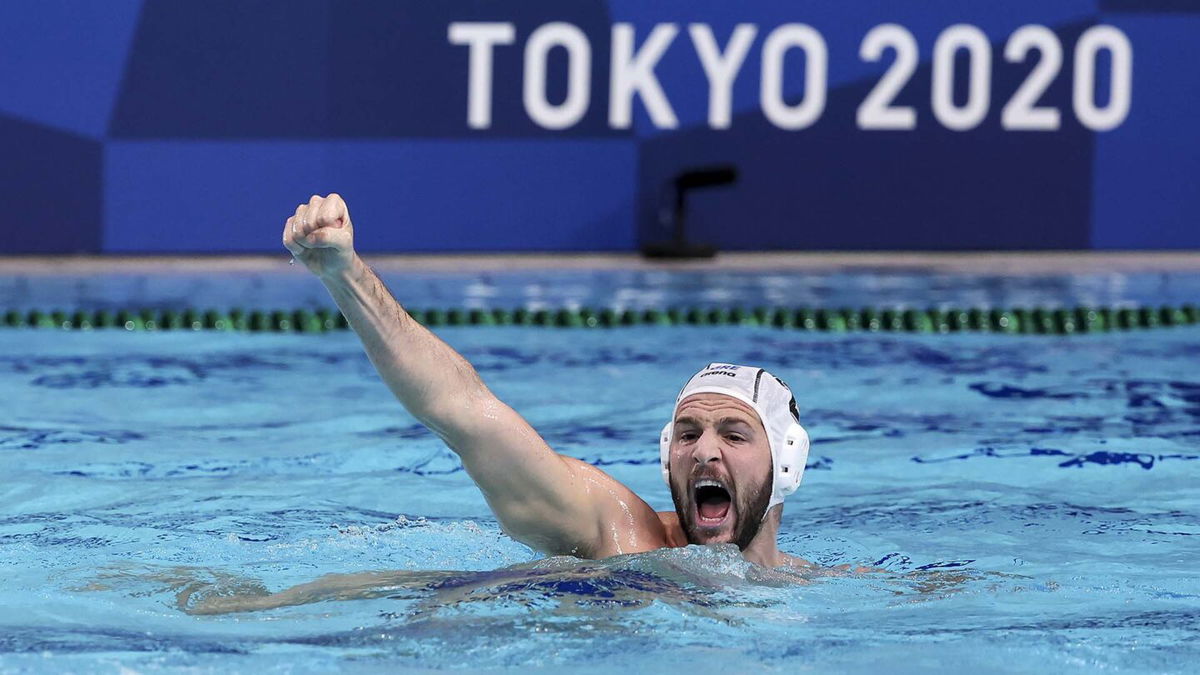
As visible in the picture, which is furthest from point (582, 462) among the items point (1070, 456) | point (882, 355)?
point (882, 355)

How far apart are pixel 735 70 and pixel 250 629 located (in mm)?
7126

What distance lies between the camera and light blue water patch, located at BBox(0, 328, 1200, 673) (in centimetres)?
301

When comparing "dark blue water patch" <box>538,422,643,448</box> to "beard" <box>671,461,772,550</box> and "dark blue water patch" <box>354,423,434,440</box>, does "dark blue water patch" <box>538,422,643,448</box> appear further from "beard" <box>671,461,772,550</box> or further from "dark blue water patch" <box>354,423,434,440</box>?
"beard" <box>671,461,772,550</box>

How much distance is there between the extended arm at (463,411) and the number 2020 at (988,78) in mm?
6958

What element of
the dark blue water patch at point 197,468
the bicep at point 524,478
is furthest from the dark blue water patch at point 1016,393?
the bicep at point 524,478

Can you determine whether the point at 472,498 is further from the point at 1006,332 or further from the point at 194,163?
the point at 194,163

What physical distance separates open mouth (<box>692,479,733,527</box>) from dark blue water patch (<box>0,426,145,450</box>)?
8.42 feet

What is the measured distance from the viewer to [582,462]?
316cm

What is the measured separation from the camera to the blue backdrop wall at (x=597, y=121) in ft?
30.5

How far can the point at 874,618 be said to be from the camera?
325 cm

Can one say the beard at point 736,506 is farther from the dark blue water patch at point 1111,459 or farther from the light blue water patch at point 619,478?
the dark blue water patch at point 1111,459

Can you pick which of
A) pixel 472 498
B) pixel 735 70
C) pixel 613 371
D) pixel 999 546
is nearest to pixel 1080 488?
pixel 999 546

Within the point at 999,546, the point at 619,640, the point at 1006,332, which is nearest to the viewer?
the point at 619,640

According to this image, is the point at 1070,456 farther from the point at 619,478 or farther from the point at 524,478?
the point at 524,478
